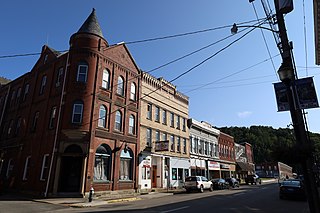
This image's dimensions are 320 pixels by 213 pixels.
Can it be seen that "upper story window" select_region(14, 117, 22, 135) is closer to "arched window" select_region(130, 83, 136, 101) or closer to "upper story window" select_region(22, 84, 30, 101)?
"upper story window" select_region(22, 84, 30, 101)

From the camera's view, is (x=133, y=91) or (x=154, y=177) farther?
(x=154, y=177)

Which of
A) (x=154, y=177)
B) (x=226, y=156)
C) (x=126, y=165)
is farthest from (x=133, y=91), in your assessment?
(x=226, y=156)

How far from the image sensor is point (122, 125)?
24.4 m

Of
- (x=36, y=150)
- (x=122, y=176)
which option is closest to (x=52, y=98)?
(x=36, y=150)

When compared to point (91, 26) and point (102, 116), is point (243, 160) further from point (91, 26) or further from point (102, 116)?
point (91, 26)

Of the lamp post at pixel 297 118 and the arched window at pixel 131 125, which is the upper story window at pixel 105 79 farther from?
the lamp post at pixel 297 118

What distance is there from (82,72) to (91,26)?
4682 mm

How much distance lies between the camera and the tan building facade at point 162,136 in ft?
88.1

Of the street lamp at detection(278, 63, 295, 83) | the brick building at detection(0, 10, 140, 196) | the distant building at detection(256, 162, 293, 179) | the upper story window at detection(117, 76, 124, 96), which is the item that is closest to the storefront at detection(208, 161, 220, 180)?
the brick building at detection(0, 10, 140, 196)

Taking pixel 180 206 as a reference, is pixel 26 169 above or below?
above

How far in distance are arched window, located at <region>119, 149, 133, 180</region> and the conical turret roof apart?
1159 cm

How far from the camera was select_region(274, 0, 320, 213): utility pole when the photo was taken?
5684 millimetres

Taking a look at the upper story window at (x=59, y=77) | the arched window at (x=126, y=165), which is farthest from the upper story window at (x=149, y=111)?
the upper story window at (x=59, y=77)

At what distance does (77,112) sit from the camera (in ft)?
69.6
